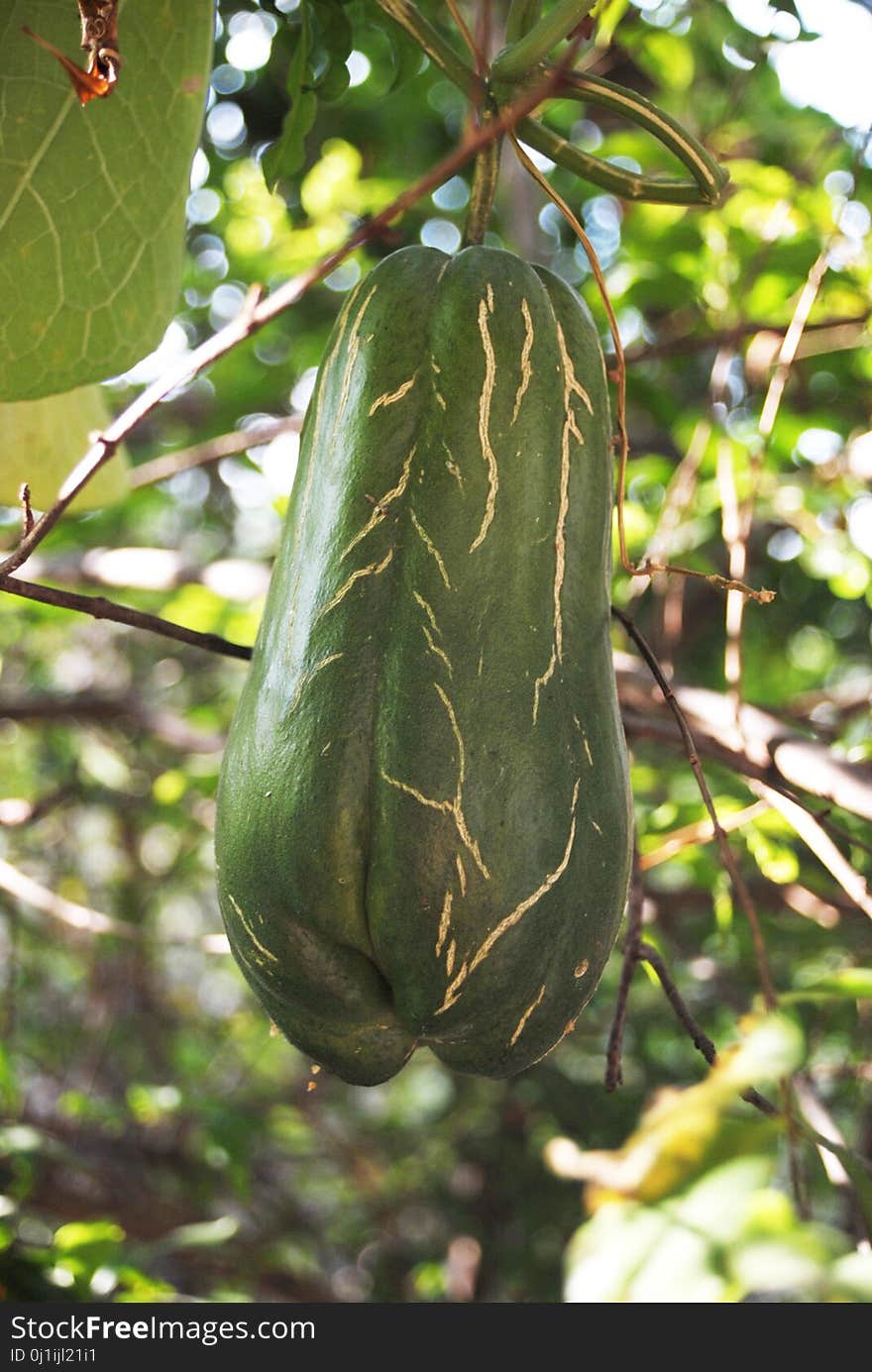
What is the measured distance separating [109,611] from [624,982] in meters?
0.44

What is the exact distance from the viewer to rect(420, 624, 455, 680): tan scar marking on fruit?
68 centimetres

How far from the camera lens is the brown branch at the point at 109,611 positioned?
0.75 meters

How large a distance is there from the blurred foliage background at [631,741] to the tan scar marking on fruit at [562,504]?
0.21 meters

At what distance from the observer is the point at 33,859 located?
3148 millimetres

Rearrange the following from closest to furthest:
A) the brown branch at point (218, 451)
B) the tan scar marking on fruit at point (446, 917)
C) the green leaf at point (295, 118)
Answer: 1. the tan scar marking on fruit at point (446, 917)
2. the green leaf at point (295, 118)
3. the brown branch at point (218, 451)

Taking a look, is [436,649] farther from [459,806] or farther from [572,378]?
[572,378]

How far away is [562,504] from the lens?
0.73m

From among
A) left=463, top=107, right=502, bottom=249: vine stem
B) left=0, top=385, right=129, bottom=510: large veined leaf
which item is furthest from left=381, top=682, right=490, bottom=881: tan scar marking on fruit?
left=0, top=385, right=129, bottom=510: large veined leaf

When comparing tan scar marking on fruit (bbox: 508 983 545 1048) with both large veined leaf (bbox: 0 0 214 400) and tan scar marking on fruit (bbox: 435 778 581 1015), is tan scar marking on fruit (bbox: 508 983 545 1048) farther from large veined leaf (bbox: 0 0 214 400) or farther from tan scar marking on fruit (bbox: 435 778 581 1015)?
large veined leaf (bbox: 0 0 214 400)

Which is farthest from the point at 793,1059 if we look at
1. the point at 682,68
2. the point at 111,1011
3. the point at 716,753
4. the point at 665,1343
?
the point at 111,1011

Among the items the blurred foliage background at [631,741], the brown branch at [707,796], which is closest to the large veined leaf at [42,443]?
the blurred foliage background at [631,741]

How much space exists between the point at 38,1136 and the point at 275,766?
92 cm

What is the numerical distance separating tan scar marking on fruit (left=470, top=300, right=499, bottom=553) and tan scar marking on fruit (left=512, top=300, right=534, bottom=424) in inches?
0.6

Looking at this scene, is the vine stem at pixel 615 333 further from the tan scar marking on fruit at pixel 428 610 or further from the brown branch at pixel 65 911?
the brown branch at pixel 65 911
